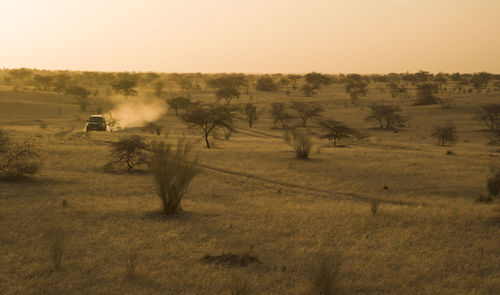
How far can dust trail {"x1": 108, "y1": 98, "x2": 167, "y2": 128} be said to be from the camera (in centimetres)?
4369

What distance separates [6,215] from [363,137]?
24.7 meters

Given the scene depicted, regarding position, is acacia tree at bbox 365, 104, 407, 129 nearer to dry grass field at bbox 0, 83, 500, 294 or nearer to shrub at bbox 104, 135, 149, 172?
dry grass field at bbox 0, 83, 500, 294

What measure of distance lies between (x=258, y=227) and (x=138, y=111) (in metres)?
45.1

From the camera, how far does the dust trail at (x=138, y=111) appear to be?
4369cm

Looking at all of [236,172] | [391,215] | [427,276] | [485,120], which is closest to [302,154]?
[236,172]

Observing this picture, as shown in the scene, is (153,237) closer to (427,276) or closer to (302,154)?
(427,276)

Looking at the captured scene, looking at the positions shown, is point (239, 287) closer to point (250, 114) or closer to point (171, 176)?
point (171, 176)

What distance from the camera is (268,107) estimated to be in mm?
55000

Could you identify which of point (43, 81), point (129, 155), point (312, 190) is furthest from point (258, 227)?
point (43, 81)

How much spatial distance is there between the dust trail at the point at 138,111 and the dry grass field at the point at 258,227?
940 inches

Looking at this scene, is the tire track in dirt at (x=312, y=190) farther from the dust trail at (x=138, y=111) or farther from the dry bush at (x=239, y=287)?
the dust trail at (x=138, y=111)

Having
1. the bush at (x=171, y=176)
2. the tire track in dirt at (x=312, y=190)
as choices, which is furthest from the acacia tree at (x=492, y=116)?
the bush at (x=171, y=176)

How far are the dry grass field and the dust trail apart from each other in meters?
23.9

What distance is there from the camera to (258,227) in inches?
406
